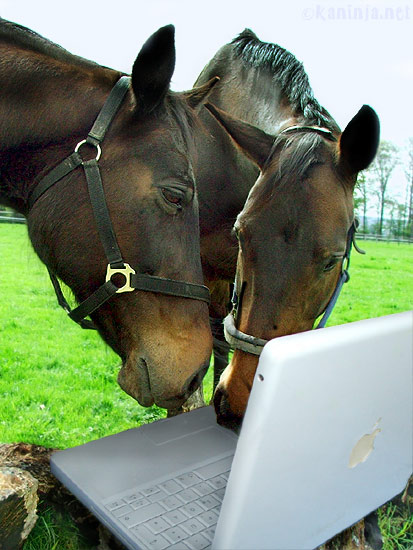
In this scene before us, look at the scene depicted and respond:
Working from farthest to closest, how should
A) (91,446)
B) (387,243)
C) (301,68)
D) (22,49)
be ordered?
(387,243)
(301,68)
(22,49)
(91,446)

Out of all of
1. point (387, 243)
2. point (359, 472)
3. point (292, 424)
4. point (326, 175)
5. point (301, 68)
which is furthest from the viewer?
point (387, 243)

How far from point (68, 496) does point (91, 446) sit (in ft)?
0.87

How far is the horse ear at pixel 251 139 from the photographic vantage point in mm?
1882

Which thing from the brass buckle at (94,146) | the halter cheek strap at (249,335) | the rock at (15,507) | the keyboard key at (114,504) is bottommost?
the rock at (15,507)

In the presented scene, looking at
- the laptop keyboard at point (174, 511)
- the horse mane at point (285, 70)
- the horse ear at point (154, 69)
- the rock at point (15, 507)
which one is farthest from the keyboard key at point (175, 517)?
the horse mane at point (285, 70)

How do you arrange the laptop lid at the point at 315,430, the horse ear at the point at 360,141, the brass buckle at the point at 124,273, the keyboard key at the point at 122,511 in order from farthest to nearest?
the horse ear at the point at 360,141 → the brass buckle at the point at 124,273 → the keyboard key at the point at 122,511 → the laptop lid at the point at 315,430

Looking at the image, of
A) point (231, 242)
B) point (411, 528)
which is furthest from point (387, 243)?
point (411, 528)

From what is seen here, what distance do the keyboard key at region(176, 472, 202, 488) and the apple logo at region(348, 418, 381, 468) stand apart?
45 centimetres

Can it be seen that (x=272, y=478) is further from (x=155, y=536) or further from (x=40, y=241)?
(x=40, y=241)

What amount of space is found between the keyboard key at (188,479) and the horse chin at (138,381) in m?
0.24

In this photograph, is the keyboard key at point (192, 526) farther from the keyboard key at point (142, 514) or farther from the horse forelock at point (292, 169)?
the horse forelock at point (292, 169)

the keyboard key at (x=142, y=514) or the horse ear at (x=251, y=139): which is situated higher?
the horse ear at (x=251, y=139)

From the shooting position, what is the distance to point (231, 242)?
96.5 inches

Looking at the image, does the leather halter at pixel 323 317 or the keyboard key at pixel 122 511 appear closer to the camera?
the keyboard key at pixel 122 511
